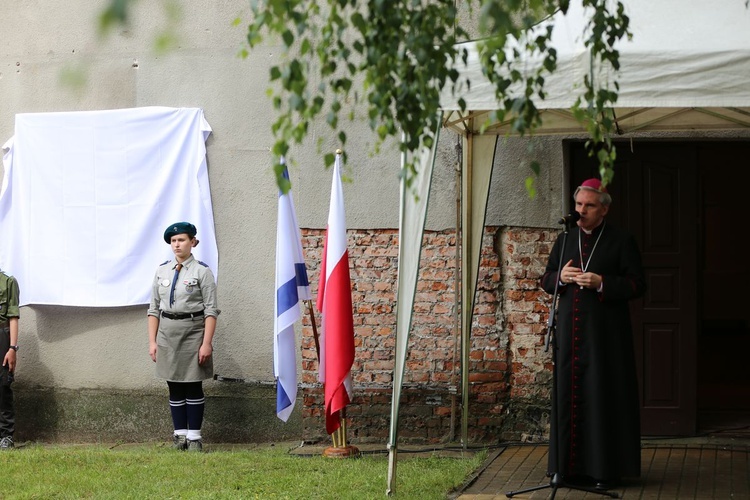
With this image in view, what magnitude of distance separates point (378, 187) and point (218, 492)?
3027mm

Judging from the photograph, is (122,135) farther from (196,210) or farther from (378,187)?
(378,187)

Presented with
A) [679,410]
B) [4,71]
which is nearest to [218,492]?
[679,410]

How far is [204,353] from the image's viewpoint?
26.6ft

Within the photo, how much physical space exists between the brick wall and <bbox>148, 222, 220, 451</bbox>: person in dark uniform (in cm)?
99

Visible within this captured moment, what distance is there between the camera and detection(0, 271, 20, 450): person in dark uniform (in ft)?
28.1

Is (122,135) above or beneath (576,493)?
above

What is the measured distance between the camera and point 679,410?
8.13m

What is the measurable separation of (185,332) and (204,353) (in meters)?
0.25

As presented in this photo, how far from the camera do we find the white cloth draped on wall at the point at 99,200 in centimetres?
873

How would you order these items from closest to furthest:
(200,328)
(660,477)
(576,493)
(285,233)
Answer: (576,493) < (660,477) < (285,233) < (200,328)

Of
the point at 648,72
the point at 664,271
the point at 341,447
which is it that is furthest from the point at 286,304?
the point at 648,72

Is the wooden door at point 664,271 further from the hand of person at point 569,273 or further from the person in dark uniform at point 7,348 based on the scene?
the person in dark uniform at point 7,348

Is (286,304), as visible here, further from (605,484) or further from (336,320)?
(605,484)

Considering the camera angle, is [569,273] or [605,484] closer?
[569,273]
